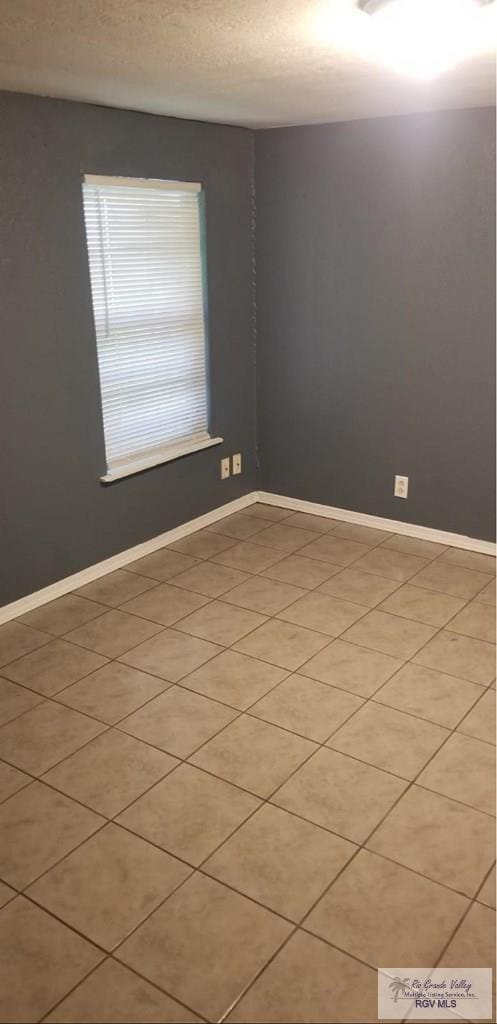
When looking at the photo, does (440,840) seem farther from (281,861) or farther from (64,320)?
(64,320)

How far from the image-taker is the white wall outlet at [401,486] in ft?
13.8

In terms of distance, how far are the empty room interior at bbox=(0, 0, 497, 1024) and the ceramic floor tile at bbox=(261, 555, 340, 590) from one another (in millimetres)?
33

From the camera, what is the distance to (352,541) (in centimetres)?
423

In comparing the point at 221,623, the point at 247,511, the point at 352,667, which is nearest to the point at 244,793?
the point at 352,667

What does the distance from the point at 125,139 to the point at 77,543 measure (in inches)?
71.4

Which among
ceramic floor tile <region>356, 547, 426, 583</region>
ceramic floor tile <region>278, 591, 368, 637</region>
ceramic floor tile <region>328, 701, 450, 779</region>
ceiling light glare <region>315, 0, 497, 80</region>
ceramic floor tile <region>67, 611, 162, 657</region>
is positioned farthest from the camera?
ceramic floor tile <region>356, 547, 426, 583</region>

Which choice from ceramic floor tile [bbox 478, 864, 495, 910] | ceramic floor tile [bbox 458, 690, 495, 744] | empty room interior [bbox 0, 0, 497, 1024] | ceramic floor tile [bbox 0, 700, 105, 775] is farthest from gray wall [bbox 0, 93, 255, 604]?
ceramic floor tile [bbox 478, 864, 495, 910]

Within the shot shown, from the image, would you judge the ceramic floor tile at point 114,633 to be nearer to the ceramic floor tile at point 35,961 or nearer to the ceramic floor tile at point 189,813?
the ceramic floor tile at point 189,813

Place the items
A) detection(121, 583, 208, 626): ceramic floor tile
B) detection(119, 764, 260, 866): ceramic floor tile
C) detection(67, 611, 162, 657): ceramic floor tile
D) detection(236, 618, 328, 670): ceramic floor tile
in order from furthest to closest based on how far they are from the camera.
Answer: detection(121, 583, 208, 626): ceramic floor tile
detection(67, 611, 162, 657): ceramic floor tile
detection(236, 618, 328, 670): ceramic floor tile
detection(119, 764, 260, 866): ceramic floor tile

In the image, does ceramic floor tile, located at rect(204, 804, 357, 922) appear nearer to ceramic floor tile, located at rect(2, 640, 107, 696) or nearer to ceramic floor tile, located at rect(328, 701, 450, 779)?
ceramic floor tile, located at rect(328, 701, 450, 779)

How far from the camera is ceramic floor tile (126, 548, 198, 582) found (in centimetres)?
388

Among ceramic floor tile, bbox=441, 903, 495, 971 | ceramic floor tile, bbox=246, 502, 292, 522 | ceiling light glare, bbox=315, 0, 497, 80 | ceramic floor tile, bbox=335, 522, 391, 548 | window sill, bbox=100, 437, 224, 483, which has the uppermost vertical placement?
ceiling light glare, bbox=315, 0, 497, 80

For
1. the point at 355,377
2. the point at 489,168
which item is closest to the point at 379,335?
the point at 355,377

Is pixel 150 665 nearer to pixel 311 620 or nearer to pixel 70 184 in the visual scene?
pixel 311 620
